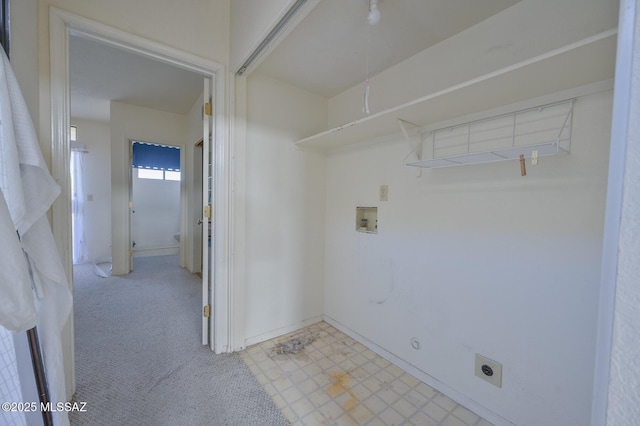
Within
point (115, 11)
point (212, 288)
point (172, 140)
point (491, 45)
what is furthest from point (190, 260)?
point (491, 45)

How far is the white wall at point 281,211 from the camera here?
6.72ft

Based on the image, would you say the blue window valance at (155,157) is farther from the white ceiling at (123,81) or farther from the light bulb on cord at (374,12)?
the light bulb on cord at (374,12)

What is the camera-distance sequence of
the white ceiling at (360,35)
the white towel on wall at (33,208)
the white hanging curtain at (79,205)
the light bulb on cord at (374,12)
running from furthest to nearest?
the white hanging curtain at (79,205) → the white ceiling at (360,35) → the light bulb on cord at (374,12) → the white towel on wall at (33,208)

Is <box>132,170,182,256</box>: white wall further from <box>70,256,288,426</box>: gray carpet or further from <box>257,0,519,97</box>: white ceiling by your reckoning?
<box>257,0,519,97</box>: white ceiling

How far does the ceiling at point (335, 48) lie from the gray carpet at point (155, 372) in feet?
7.20

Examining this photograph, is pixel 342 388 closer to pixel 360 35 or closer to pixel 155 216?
pixel 360 35

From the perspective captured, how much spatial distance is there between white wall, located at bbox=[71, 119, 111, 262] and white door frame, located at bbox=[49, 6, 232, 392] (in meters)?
4.07

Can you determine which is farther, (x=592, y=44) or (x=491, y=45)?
(x=491, y=45)

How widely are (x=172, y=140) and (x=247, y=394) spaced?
4.01m

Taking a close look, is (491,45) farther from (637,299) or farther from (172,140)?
(172,140)

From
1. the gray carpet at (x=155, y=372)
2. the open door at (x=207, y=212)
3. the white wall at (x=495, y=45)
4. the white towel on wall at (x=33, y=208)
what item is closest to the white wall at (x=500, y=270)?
the white wall at (x=495, y=45)

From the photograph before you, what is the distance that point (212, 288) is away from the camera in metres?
1.91

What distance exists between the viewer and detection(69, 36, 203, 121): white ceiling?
2.47 meters

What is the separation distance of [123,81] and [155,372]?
3.22 meters
